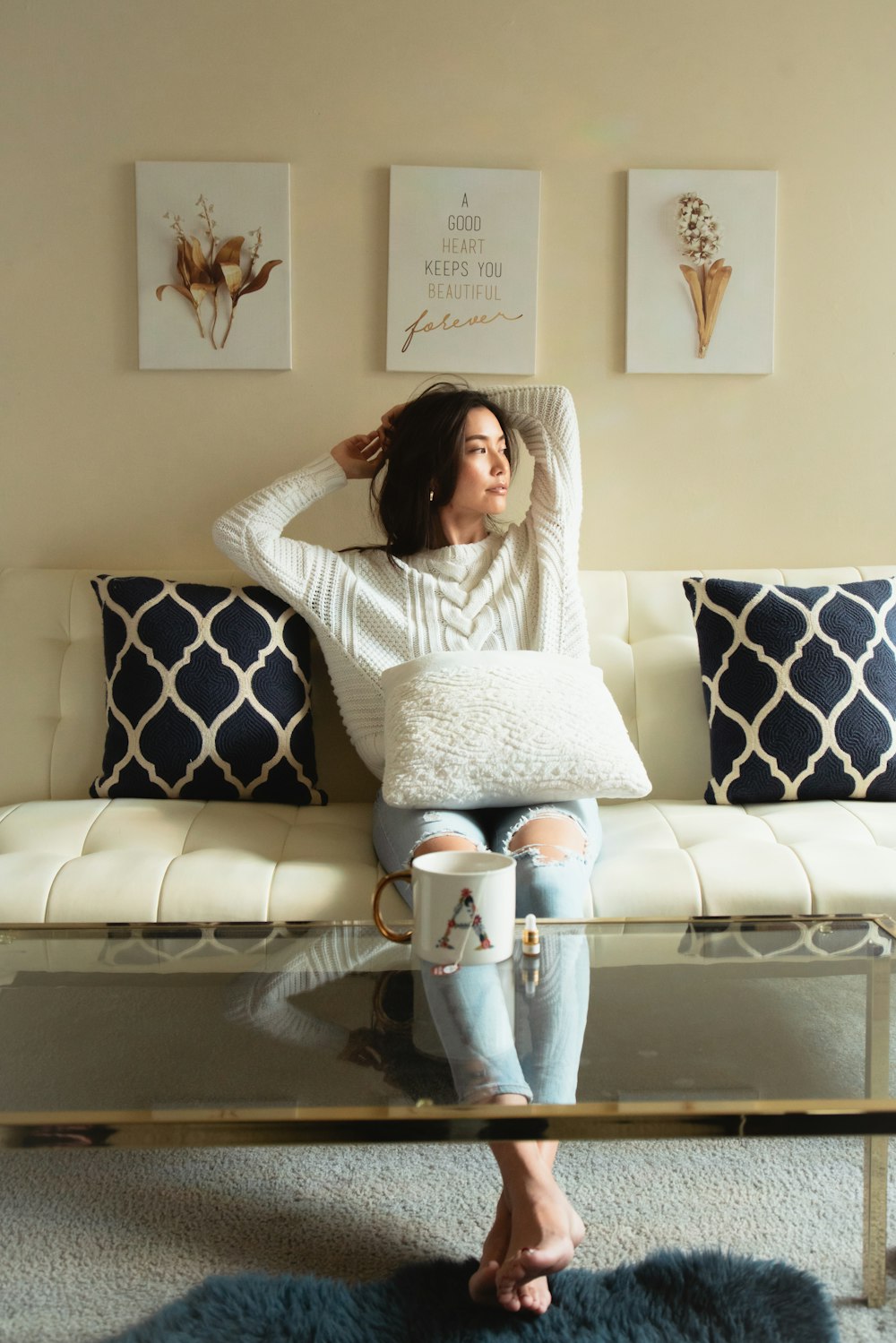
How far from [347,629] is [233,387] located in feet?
2.32

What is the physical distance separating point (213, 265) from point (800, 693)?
1522 millimetres

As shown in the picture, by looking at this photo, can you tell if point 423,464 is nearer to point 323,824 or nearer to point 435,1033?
point 323,824

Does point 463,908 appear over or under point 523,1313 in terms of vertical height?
over

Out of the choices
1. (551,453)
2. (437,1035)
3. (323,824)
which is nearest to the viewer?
(437,1035)

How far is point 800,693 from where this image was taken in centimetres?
204

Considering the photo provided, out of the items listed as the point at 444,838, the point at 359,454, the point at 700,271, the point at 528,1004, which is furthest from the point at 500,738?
the point at 700,271

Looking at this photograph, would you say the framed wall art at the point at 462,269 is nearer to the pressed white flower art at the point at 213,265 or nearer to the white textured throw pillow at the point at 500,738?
the pressed white flower art at the point at 213,265

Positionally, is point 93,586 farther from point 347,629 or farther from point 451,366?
point 451,366

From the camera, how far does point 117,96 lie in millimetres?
2359

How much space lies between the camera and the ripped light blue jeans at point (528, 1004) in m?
0.99

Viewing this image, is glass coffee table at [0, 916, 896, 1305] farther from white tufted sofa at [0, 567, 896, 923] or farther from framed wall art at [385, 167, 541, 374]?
framed wall art at [385, 167, 541, 374]

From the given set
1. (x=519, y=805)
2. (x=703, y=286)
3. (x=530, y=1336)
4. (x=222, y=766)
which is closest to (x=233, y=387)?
(x=222, y=766)

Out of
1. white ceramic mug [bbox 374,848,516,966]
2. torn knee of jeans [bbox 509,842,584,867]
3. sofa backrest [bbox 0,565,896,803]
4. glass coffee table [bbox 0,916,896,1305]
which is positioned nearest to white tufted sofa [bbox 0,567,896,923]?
sofa backrest [bbox 0,565,896,803]

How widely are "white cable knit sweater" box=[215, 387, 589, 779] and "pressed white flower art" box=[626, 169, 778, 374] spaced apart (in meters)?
0.43
